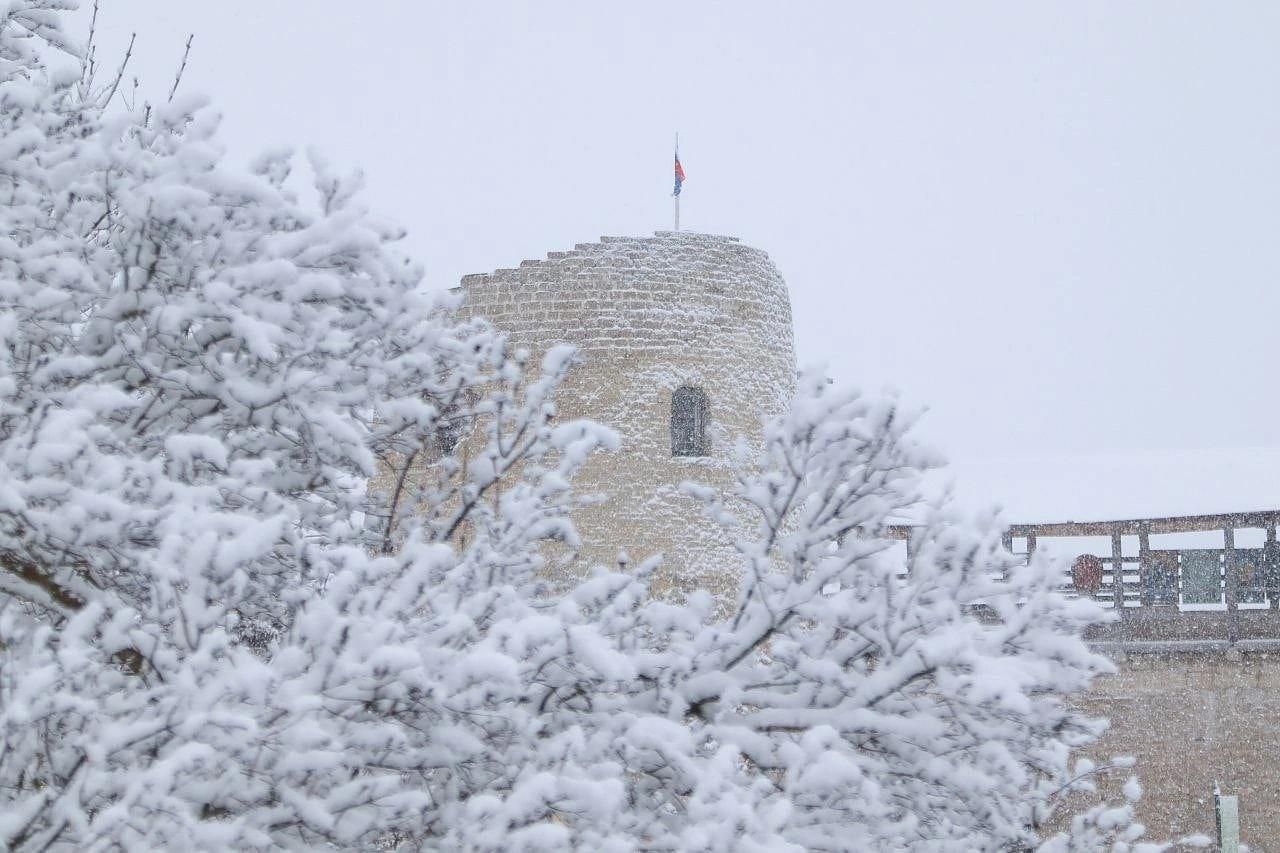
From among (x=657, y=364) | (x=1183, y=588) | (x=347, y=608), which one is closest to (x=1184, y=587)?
(x=1183, y=588)

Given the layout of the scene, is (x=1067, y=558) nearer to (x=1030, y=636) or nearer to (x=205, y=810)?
(x=1030, y=636)

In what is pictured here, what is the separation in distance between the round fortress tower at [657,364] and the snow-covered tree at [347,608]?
26.5ft

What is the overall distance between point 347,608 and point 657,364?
9.95 meters

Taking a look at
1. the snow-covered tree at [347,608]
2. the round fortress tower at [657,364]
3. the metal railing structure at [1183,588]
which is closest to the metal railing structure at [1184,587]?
the metal railing structure at [1183,588]

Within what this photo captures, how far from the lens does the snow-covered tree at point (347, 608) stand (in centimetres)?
345

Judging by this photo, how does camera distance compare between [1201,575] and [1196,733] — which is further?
[1201,575]

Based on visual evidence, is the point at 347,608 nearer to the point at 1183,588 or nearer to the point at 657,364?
the point at 657,364

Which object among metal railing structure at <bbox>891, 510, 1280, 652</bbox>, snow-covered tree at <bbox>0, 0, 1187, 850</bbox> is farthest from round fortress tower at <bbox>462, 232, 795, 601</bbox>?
snow-covered tree at <bbox>0, 0, 1187, 850</bbox>

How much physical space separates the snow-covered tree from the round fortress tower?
8068 mm

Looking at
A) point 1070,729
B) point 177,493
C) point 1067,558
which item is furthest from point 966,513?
point 177,493

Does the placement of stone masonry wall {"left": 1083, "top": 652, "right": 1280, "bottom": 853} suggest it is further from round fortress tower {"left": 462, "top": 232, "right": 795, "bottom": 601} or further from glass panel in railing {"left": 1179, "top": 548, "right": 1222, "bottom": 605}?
round fortress tower {"left": 462, "top": 232, "right": 795, "bottom": 601}

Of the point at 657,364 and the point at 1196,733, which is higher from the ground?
the point at 657,364

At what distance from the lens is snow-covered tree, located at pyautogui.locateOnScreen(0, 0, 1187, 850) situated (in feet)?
11.3

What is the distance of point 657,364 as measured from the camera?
1360cm
